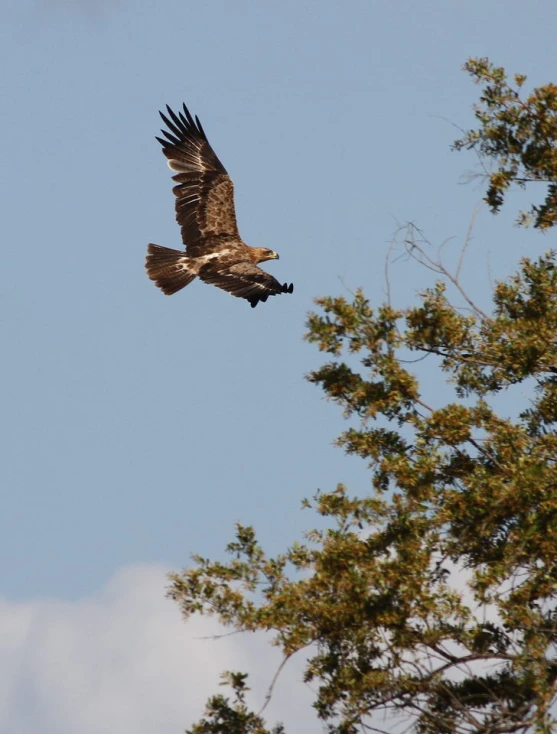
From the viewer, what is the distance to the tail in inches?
684

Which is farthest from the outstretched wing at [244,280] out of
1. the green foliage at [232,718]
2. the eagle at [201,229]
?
the green foliage at [232,718]

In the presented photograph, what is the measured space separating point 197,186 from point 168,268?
61.6 inches

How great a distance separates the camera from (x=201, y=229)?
1806 cm

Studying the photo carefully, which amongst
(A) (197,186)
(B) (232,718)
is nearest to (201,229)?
(A) (197,186)

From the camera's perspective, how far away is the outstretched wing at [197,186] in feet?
59.3

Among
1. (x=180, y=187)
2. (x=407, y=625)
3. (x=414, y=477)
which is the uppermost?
(x=180, y=187)

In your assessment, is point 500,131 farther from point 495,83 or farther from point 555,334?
point 555,334

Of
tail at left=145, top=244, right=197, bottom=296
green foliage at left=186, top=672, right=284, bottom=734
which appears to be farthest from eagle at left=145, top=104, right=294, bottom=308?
green foliage at left=186, top=672, right=284, bottom=734

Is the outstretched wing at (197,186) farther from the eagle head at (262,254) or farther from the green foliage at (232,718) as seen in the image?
the green foliage at (232,718)

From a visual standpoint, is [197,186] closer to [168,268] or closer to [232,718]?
[168,268]

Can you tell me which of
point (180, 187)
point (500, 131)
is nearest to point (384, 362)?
point (500, 131)

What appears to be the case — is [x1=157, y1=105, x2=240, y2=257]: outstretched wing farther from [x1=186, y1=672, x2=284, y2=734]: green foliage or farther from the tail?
[x1=186, y1=672, x2=284, y2=734]: green foliage

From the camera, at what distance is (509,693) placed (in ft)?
30.9

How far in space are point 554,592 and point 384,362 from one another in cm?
236
